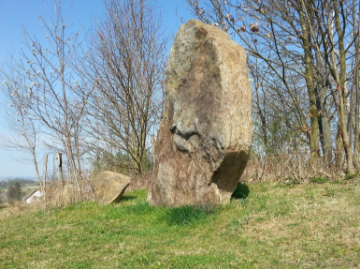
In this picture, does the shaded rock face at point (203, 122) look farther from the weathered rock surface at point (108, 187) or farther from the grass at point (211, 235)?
the weathered rock surface at point (108, 187)

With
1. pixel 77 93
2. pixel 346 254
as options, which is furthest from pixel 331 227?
pixel 77 93

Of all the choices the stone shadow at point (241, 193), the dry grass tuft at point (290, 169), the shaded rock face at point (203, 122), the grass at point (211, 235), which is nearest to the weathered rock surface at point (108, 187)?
the grass at point (211, 235)

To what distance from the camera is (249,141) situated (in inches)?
247

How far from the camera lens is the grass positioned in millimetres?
4254

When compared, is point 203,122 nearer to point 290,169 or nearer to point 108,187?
point 290,169

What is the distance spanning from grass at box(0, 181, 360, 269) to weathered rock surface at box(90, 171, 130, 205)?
2.67ft

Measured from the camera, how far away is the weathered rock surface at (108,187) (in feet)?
27.4

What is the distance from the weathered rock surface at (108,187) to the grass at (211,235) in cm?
81

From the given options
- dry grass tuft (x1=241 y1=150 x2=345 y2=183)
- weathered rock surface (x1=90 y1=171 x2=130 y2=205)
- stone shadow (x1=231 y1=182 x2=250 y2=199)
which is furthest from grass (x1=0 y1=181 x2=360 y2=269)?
weathered rock surface (x1=90 y1=171 x2=130 y2=205)

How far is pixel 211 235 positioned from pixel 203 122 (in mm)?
2039

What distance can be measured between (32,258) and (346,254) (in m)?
3.97

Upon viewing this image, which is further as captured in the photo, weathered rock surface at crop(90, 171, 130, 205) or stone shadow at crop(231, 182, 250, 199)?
weathered rock surface at crop(90, 171, 130, 205)

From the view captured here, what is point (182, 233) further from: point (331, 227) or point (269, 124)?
point (269, 124)

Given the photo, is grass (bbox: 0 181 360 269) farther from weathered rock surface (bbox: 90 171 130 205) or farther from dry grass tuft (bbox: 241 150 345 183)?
weathered rock surface (bbox: 90 171 130 205)
